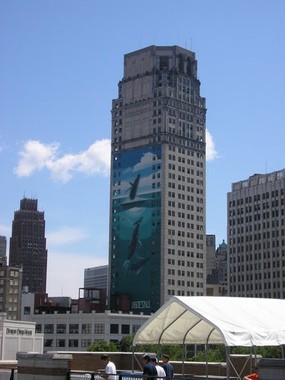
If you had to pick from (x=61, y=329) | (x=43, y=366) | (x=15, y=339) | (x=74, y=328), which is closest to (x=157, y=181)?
(x=74, y=328)

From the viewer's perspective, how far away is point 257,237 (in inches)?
7407

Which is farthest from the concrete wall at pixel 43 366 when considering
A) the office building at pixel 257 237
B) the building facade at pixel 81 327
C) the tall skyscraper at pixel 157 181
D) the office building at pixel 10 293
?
the office building at pixel 257 237

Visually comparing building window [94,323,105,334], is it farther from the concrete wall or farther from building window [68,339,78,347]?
the concrete wall

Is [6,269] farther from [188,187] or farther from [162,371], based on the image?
[162,371]

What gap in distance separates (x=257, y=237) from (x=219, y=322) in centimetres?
16565

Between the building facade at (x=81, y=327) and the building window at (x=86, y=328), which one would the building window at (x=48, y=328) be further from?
the building window at (x=86, y=328)

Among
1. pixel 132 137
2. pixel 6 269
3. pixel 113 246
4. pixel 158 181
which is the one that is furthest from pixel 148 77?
pixel 6 269

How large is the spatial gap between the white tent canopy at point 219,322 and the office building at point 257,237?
14907 cm

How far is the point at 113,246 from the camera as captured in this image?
186 meters

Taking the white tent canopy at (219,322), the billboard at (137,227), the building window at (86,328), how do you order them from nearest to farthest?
the white tent canopy at (219,322) → the building window at (86,328) → the billboard at (137,227)

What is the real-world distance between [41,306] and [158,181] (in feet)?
138

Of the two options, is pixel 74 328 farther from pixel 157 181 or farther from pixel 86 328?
pixel 157 181

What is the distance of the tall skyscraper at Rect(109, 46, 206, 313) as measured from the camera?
176750 mm

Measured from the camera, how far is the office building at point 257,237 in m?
181
